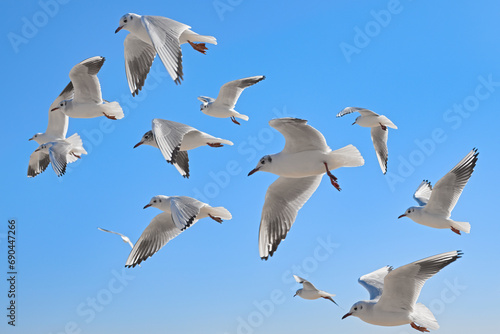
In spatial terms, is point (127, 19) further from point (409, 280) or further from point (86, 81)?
point (409, 280)

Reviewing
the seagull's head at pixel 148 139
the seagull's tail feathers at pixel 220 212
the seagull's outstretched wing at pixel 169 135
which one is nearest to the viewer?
the seagull's outstretched wing at pixel 169 135

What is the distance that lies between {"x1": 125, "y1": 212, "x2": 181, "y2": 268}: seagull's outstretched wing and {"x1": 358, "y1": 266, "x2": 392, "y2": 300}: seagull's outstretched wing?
223 centimetres

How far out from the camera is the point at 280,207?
5984mm

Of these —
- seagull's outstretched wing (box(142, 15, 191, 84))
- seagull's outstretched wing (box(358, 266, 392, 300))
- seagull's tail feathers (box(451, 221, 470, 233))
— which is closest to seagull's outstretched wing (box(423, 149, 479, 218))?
seagull's tail feathers (box(451, 221, 470, 233))

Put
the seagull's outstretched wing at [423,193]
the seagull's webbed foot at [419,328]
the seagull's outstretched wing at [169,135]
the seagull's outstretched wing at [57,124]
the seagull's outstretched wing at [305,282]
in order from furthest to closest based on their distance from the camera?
the seagull's outstretched wing at [57,124] → the seagull's outstretched wing at [423,193] → the seagull's outstretched wing at [305,282] → the seagull's outstretched wing at [169,135] → the seagull's webbed foot at [419,328]

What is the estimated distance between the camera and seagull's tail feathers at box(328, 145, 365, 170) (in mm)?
5180

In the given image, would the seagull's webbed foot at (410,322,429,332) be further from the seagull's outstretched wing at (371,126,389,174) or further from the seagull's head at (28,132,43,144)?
the seagull's head at (28,132,43,144)

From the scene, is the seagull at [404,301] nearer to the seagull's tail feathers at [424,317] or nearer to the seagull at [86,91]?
Answer: the seagull's tail feathers at [424,317]

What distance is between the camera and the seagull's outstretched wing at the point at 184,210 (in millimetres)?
5548

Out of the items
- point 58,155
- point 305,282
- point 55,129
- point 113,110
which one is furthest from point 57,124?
point 305,282

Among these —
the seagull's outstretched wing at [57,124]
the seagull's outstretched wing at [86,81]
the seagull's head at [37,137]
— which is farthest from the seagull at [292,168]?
the seagull's head at [37,137]

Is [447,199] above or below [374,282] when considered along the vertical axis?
above

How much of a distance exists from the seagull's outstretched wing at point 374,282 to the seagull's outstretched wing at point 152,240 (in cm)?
223

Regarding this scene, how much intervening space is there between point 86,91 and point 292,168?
3.22 meters
